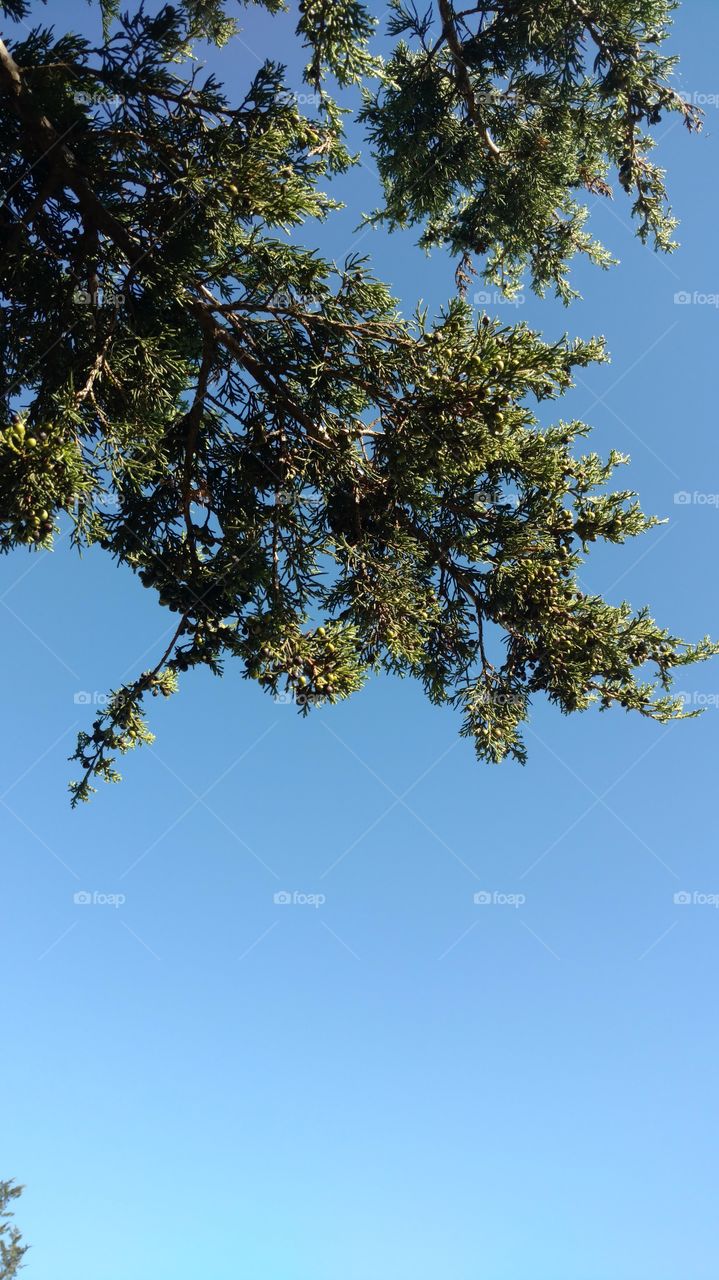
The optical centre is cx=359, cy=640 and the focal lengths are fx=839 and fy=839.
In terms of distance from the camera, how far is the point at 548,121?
9.30 metres

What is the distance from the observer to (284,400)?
695cm

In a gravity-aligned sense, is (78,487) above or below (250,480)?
below

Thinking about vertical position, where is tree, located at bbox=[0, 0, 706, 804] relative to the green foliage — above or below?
below

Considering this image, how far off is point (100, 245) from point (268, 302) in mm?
1446

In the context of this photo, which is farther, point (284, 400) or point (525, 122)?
point (525, 122)

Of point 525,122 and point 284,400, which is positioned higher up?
point 525,122

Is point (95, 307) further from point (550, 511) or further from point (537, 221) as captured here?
point (537, 221)

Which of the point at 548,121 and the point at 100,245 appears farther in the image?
the point at 548,121

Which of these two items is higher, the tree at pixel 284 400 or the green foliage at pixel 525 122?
the green foliage at pixel 525 122

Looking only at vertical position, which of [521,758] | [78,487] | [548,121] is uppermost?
[548,121]

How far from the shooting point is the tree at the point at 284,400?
6.18 metres

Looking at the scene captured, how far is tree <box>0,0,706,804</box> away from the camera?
20.3 ft

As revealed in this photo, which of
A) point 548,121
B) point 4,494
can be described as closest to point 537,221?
point 548,121

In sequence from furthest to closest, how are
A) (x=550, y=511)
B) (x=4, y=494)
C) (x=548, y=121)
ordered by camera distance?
(x=548, y=121)
(x=550, y=511)
(x=4, y=494)
